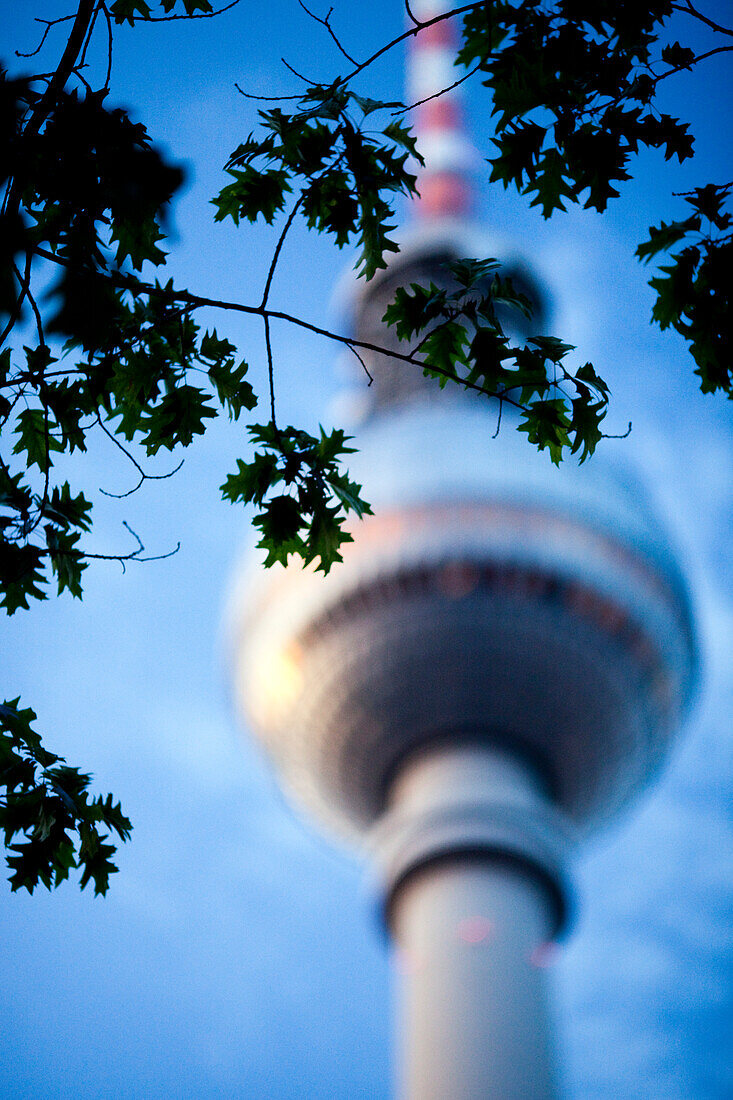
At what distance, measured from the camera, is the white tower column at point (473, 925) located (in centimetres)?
1991

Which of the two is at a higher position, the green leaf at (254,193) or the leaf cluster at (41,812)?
the green leaf at (254,193)

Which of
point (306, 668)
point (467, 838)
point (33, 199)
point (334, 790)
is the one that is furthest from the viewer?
point (334, 790)

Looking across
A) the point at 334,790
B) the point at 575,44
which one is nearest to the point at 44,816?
the point at 575,44

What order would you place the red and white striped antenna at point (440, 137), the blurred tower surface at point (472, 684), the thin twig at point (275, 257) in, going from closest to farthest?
the thin twig at point (275, 257) < the blurred tower surface at point (472, 684) < the red and white striped antenna at point (440, 137)

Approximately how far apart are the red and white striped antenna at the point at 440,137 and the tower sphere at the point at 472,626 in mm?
9110

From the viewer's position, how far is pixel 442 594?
74.2 ft

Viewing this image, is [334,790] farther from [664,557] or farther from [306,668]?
[664,557]

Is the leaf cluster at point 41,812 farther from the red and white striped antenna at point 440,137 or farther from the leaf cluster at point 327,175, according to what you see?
the red and white striped antenna at point 440,137

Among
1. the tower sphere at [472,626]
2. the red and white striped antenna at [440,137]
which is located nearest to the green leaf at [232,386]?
the tower sphere at [472,626]

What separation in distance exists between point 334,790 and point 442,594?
603 centimetres

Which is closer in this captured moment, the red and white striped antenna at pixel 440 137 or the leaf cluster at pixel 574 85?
the leaf cluster at pixel 574 85

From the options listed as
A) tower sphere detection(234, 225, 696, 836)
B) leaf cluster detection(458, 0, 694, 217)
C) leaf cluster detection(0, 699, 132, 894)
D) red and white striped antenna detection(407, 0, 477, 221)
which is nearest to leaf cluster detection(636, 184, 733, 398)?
leaf cluster detection(458, 0, 694, 217)

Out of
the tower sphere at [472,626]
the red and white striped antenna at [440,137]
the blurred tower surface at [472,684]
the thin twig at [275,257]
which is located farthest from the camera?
the red and white striped antenna at [440,137]

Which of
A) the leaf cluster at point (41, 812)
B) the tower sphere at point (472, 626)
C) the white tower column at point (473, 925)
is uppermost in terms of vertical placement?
the tower sphere at point (472, 626)
